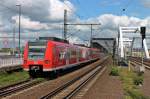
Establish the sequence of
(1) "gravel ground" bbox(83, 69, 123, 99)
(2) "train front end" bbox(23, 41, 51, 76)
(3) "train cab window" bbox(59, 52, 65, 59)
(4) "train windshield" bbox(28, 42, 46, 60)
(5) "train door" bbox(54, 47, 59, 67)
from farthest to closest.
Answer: (3) "train cab window" bbox(59, 52, 65, 59)
(5) "train door" bbox(54, 47, 59, 67)
(4) "train windshield" bbox(28, 42, 46, 60)
(2) "train front end" bbox(23, 41, 51, 76)
(1) "gravel ground" bbox(83, 69, 123, 99)

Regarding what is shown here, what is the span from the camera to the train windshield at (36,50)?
102 feet

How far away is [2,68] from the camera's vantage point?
35.9 meters

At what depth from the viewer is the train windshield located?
31.2m

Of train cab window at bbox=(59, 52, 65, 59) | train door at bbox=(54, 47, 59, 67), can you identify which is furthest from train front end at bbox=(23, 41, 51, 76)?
train cab window at bbox=(59, 52, 65, 59)

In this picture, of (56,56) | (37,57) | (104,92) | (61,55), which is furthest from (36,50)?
(104,92)

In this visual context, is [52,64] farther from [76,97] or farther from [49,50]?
[76,97]

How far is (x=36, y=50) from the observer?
3133 centimetres

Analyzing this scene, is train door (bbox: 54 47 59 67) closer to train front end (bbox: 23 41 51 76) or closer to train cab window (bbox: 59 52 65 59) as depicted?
train front end (bbox: 23 41 51 76)

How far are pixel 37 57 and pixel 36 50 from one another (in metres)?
0.56

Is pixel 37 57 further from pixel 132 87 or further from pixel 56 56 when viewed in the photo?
pixel 132 87

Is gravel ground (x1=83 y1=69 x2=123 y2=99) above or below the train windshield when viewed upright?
below

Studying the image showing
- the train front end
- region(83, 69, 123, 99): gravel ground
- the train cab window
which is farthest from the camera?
the train cab window

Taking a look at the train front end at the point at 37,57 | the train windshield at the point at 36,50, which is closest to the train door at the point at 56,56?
the train front end at the point at 37,57

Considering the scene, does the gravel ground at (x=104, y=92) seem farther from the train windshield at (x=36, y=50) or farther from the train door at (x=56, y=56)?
the train windshield at (x=36, y=50)
